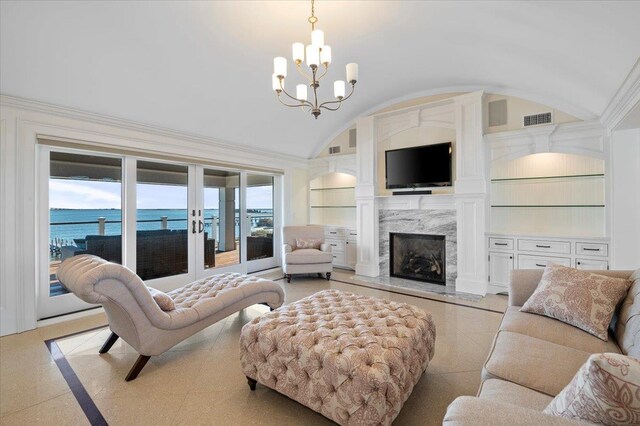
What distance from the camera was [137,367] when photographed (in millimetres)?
2250

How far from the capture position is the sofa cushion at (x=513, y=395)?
124 cm

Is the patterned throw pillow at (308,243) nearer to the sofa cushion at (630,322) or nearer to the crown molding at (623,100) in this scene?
the sofa cushion at (630,322)

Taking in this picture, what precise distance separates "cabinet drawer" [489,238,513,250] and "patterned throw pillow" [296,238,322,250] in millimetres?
2818

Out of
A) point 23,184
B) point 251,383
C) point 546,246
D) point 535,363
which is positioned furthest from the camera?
point 546,246

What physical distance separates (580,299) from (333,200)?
5.02 meters

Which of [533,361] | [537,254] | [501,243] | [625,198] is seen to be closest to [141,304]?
[533,361]

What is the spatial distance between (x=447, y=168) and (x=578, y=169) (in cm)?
165

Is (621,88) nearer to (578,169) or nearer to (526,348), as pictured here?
(578,169)

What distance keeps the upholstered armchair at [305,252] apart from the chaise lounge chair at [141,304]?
2.08 metres

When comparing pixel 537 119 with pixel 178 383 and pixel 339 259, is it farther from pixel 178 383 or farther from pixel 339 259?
pixel 178 383

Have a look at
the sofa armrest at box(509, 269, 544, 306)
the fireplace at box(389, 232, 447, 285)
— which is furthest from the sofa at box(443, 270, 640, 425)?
the fireplace at box(389, 232, 447, 285)

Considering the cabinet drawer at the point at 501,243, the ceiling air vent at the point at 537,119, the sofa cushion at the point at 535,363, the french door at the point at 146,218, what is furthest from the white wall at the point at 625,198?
the french door at the point at 146,218

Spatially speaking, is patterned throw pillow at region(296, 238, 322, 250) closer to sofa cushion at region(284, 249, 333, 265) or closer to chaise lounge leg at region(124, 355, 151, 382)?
sofa cushion at region(284, 249, 333, 265)

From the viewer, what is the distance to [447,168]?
4.63m
